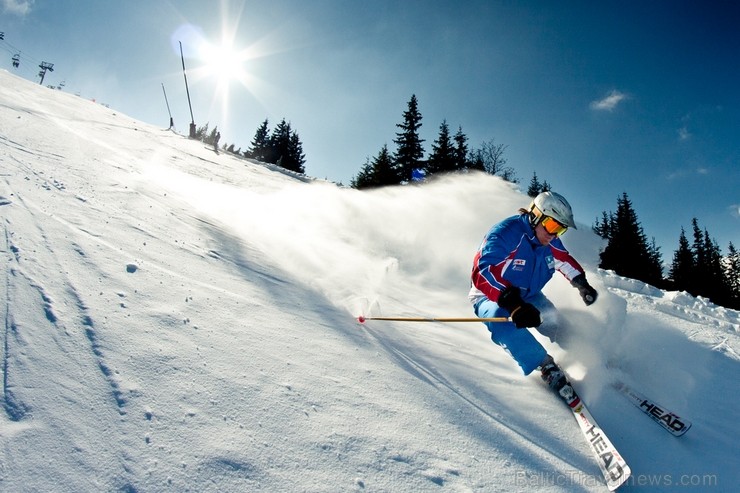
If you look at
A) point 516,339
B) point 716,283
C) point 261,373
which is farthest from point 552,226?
point 716,283

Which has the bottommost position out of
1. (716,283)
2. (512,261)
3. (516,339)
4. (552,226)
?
(516,339)

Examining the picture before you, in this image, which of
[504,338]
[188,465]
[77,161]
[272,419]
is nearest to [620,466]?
[504,338]

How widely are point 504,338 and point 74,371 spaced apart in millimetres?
3614

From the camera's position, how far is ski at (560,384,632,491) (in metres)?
2.44

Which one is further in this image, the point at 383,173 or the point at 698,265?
the point at 698,265

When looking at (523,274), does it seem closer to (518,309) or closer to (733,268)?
(518,309)

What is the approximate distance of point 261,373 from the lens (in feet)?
7.90

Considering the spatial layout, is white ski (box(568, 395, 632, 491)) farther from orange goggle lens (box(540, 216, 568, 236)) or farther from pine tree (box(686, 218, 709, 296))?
pine tree (box(686, 218, 709, 296))

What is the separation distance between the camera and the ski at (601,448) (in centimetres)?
244

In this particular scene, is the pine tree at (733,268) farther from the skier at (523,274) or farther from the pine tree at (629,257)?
the skier at (523,274)

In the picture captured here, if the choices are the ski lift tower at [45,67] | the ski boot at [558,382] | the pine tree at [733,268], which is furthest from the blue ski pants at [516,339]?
the ski lift tower at [45,67]

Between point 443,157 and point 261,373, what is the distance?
32.4 m

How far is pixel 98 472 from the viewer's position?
4.75 ft

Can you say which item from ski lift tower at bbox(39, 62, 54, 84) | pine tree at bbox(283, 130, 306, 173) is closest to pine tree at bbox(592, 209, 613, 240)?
pine tree at bbox(283, 130, 306, 173)
